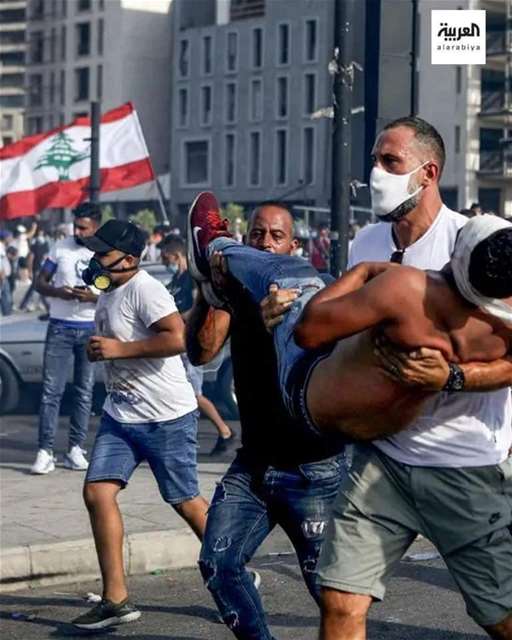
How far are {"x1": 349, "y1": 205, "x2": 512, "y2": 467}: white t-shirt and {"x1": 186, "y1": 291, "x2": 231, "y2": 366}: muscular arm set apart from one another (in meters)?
1.05

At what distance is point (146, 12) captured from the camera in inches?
4318

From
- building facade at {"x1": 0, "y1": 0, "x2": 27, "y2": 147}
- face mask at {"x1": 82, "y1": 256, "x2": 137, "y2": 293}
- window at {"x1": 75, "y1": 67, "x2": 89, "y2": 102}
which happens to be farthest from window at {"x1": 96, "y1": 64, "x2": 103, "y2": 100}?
face mask at {"x1": 82, "y1": 256, "x2": 137, "y2": 293}

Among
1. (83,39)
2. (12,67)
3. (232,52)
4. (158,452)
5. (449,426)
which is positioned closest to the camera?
(449,426)

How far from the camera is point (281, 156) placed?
9525 centimetres

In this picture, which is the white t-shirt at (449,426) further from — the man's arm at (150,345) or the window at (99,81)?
the window at (99,81)

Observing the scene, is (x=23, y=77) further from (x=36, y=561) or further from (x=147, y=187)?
(x=36, y=561)

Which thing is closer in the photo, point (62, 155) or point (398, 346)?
point (398, 346)

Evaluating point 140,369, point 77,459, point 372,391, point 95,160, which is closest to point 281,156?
point 95,160

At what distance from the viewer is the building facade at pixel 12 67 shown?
13038 centimetres

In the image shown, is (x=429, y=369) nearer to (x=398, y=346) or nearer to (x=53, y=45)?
(x=398, y=346)

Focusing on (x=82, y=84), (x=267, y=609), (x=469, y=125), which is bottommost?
(x=267, y=609)

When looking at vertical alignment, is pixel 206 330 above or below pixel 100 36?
below

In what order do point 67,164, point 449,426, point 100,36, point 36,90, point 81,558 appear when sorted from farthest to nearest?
point 36,90 < point 100,36 < point 67,164 < point 81,558 < point 449,426

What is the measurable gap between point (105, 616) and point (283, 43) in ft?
292
